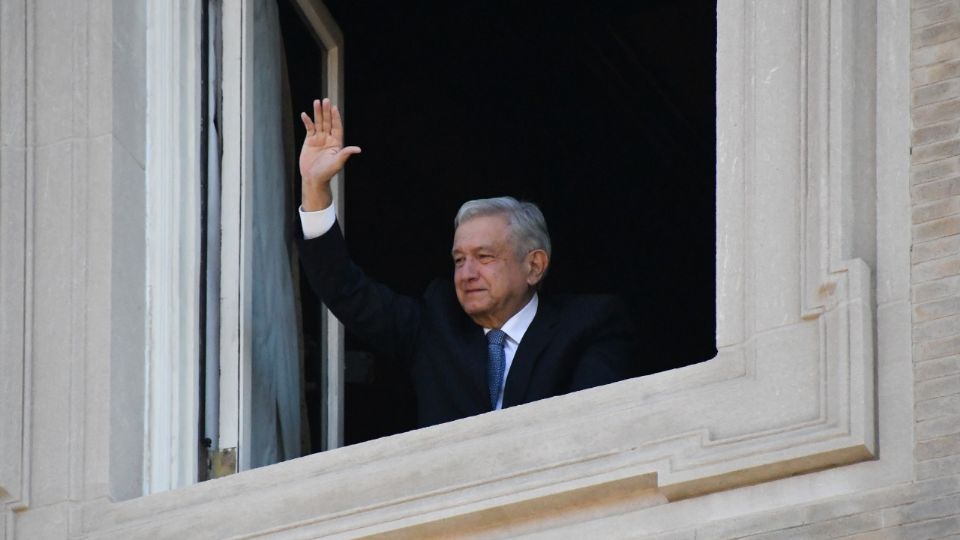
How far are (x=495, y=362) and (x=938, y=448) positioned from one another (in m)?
2.30

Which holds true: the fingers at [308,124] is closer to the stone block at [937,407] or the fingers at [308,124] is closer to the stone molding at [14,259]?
the stone molding at [14,259]

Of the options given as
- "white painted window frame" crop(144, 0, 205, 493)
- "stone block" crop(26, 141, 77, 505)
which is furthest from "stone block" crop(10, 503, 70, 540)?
"white painted window frame" crop(144, 0, 205, 493)

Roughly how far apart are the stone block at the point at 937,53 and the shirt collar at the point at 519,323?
81.5 inches

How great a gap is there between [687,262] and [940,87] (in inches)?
232

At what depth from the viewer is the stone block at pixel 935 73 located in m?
7.14

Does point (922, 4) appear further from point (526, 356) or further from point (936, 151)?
point (526, 356)

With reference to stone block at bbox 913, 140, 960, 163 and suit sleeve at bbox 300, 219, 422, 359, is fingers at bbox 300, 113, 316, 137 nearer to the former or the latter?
suit sleeve at bbox 300, 219, 422, 359

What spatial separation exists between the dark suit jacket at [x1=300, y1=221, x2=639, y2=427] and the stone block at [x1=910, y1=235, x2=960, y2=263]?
5.49 feet

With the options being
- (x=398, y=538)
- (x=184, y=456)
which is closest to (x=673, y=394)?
(x=398, y=538)

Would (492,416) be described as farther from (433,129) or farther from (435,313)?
(433,129)

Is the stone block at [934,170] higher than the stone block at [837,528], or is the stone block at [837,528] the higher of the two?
the stone block at [934,170]

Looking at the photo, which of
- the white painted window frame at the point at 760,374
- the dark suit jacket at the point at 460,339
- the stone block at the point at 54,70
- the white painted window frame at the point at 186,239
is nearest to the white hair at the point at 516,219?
the dark suit jacket at the point at 460,339

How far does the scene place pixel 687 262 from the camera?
1299cm

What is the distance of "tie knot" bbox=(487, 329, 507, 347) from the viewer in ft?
29.1
